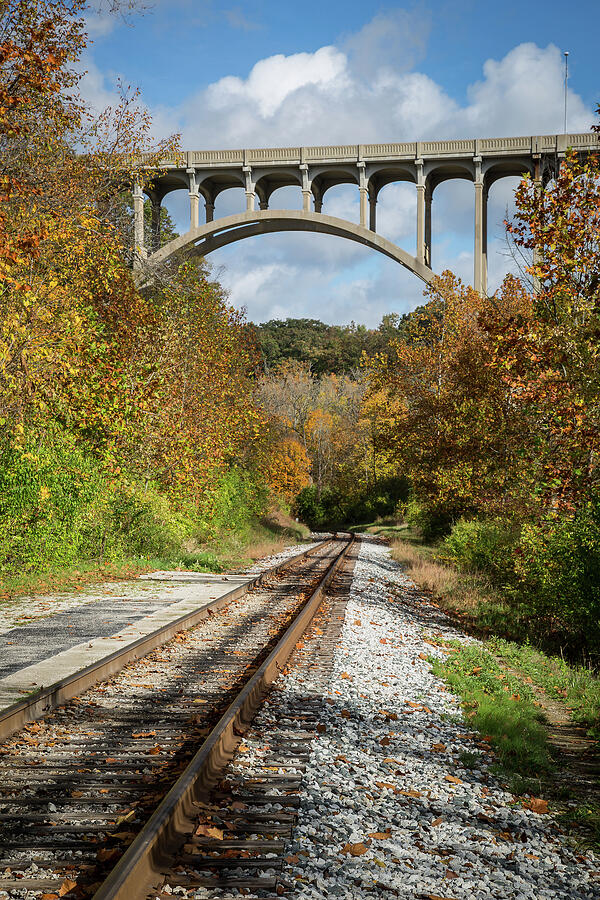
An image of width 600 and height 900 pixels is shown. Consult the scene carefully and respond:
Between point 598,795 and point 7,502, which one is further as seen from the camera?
point 7,502

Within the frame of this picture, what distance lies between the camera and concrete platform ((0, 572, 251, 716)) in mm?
7123

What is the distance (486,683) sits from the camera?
8211 millimetres

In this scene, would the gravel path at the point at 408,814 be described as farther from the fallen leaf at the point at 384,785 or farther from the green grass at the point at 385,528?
the green grass at the point at 385,528

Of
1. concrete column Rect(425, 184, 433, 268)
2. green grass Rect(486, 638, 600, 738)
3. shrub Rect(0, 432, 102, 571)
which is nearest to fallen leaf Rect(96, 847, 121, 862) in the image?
green grass Rect(486, 638, 600, 738)

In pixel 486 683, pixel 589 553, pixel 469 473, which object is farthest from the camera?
pixel 469 473

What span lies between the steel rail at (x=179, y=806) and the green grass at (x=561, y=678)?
10.3 ft

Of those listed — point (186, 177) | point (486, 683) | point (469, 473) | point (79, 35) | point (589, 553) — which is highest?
point (186, 177)

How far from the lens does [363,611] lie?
40.0ft

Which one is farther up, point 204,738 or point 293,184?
point 293,184

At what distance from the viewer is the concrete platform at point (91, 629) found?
280 inches

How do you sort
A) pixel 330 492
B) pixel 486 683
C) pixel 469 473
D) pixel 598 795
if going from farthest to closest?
pixel 330 492 < pixel 469 473 < pixel 486 683 < pixel 598 795

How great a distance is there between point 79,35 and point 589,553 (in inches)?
412

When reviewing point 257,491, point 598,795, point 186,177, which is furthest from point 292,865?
point 186,177

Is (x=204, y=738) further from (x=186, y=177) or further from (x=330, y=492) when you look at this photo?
(x=330, y=492)
